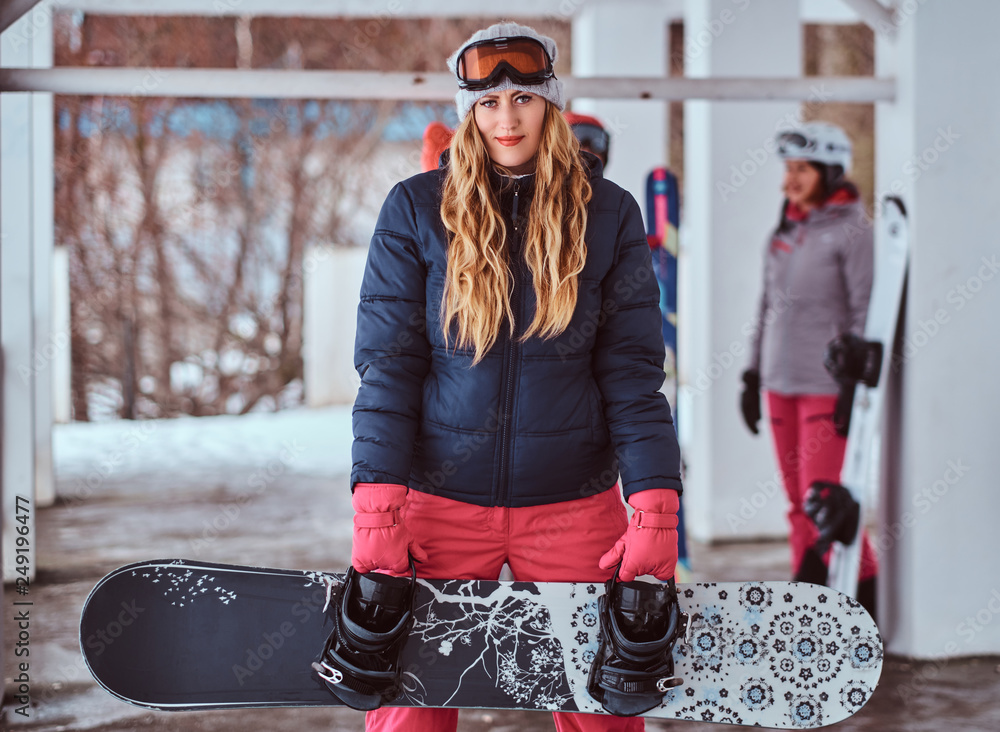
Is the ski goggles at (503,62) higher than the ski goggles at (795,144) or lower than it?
lower

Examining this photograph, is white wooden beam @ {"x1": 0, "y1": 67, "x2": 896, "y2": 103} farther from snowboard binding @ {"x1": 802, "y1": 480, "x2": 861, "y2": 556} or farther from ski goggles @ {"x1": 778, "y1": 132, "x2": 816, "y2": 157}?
snowboard binding @ {"x1": 802, "y1": 480, "x2": 861, "y2": 556}

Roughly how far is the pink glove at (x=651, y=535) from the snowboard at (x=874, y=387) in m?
1.60

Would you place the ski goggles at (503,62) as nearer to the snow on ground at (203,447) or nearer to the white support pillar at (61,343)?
the snow on ground at (203,447)

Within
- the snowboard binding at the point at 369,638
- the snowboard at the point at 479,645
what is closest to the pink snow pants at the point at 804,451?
the snowboard at the point at 479,645

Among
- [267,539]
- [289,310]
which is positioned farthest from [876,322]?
[289,310]

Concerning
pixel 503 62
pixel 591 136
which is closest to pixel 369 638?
pixel 503 62

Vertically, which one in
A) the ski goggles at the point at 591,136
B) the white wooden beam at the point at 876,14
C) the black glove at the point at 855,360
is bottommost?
the black glove at the point at 855,360

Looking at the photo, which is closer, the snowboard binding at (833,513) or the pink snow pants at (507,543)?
the pink snow pants at (507,543)

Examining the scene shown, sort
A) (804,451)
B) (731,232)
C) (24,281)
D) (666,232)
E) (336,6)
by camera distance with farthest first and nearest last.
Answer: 1. (336,6)
2. (731,232)
3. (24,281)
4. (804,451)
5. (666,232)

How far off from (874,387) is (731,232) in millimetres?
1722

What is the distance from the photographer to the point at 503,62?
5.43 feet

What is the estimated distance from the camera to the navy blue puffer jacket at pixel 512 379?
1611 millimetres

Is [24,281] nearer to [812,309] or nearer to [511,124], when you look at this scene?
[511,124]

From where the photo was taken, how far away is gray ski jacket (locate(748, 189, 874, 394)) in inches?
131
